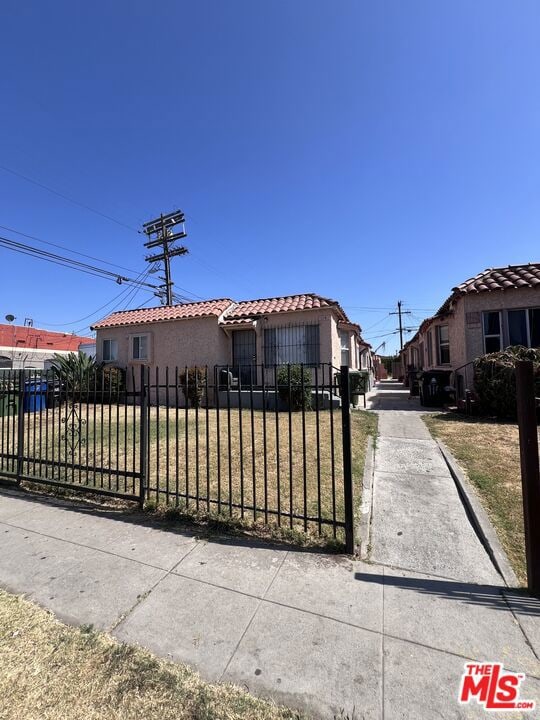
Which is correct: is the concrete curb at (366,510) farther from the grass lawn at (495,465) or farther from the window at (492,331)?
the window at (492,331)

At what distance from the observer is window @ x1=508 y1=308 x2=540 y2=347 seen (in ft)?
33.0

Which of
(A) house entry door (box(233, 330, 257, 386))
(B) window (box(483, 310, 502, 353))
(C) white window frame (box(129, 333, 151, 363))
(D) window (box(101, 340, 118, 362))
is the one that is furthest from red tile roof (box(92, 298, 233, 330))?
(B) window (box(483, 310, 502, 353))

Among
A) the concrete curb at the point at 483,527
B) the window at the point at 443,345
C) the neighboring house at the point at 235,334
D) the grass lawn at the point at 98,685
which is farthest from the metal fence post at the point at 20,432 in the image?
the window at the point at 443,345

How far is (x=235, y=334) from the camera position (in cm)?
1429

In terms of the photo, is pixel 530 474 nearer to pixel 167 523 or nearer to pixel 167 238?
pixel 167 523

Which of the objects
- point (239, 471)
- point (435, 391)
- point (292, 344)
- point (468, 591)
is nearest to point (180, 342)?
point (292, 344)

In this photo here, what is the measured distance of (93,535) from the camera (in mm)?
3615

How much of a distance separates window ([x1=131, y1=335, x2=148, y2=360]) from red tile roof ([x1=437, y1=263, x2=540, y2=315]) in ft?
43.1

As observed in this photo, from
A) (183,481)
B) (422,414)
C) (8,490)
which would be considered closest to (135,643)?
(183,481)

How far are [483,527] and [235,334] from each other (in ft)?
38.9

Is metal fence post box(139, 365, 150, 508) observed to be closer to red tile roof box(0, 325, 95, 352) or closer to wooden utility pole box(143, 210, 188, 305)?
wooden utility pole box(143, 210, 188, 305)

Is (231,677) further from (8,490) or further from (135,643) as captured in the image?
(8,490)

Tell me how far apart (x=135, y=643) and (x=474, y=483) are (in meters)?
4.53

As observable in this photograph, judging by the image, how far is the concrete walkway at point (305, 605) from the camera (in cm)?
187
